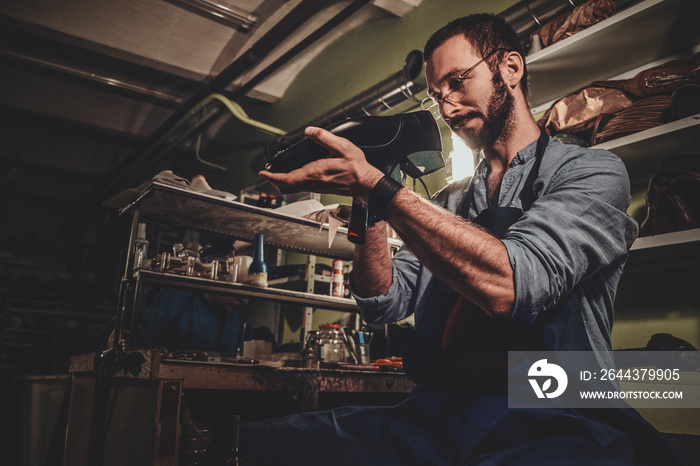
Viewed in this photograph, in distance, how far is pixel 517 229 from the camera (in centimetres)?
98

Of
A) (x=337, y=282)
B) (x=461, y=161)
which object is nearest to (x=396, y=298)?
(x=337, y=282)

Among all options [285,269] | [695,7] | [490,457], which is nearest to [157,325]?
[285,269]

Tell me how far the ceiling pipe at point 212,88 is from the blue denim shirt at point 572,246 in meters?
2.72

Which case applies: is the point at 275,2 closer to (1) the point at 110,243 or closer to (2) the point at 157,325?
(2) the point at 157,325

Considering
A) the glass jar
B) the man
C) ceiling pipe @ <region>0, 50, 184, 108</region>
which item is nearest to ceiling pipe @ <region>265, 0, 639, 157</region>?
the man

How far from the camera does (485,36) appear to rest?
4.83ft

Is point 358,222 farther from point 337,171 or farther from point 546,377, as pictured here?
point 546,377

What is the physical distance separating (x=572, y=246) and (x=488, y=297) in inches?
8.0

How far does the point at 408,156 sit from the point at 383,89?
207cm

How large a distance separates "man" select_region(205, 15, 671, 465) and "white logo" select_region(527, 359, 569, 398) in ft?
0.14

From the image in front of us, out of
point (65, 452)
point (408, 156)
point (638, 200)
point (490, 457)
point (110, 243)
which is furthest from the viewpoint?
point (110, 243)

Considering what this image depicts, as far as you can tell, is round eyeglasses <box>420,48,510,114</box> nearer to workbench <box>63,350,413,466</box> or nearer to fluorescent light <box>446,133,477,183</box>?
workbench <box>63,350,413,466</box>

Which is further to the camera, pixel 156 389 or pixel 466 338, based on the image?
pixel 156 389

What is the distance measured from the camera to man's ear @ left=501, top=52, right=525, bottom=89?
146 centimetres
